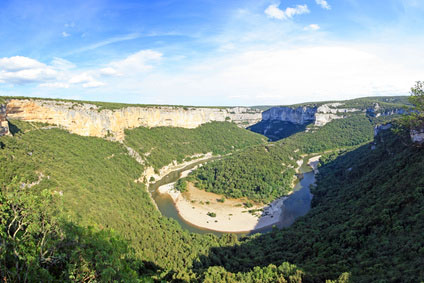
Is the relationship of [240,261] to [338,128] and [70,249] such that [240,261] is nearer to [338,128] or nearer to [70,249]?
[70,249]

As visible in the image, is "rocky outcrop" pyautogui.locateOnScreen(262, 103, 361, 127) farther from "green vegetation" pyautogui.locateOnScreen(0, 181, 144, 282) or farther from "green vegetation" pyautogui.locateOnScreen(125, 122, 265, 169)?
"green vegetation" pyautogui.locateOnScreen(0, 181, 144, 282)

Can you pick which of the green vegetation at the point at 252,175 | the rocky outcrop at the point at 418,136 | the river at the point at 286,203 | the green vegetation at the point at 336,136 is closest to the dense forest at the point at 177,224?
the green vegetation at the point at 252,175

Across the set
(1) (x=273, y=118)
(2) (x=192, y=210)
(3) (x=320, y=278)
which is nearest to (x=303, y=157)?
(2) (x=192, y=210)

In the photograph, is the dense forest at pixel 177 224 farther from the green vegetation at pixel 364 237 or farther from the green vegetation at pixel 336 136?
the green vegetation at pixel 336 136

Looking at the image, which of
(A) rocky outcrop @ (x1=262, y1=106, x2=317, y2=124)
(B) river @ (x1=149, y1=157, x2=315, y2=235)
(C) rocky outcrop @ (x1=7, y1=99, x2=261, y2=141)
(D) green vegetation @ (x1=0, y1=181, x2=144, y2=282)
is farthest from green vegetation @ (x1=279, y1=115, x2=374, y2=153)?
(D) green vegetation @ (x1=0, y1=181, x2=144, y2=282)

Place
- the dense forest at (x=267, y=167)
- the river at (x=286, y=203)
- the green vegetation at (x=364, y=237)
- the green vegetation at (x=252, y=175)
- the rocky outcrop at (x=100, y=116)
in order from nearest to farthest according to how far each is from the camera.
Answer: the green vegetation at (x=364, y=237)
the river at (x=286, y=203)
the rocky outcrop at (x=100, y=116)
the green vegetation at (x=252, y=175)
the dense forest at (x=267, y=167)
